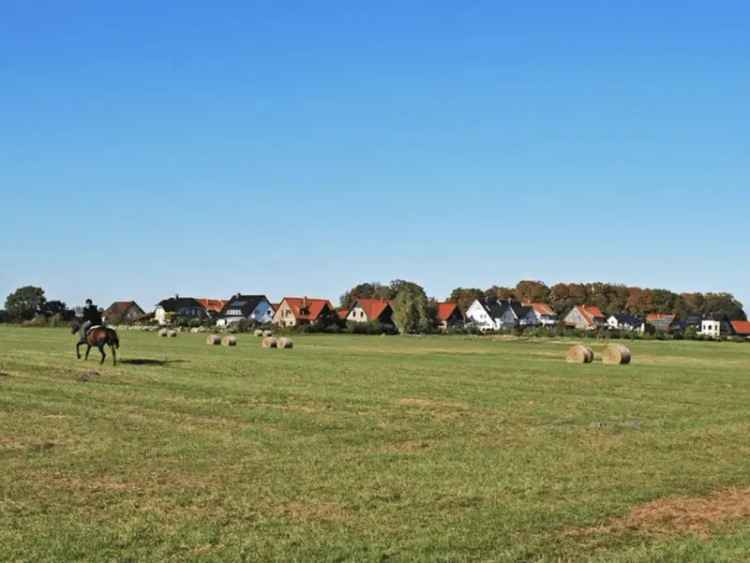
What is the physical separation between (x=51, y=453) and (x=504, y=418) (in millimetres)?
10881

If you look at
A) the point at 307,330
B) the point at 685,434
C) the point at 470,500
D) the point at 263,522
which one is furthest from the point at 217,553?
the point at 307,330

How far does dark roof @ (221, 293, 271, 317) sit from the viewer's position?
7485 inches

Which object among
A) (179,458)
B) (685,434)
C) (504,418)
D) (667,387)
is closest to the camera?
(179,458)

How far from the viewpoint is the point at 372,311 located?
17112cm

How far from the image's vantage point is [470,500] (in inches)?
499

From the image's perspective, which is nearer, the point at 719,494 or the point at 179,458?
the point at 719,494

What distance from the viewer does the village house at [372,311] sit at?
169 meters

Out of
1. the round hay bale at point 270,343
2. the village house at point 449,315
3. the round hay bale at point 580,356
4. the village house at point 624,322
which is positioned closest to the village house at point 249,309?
the village house at point 449,315

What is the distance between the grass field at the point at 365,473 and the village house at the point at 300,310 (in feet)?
451

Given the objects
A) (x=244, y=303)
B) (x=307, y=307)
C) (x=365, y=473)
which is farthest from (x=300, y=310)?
(x=365, y=473)

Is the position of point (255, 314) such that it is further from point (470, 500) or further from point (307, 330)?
point (470, 500)

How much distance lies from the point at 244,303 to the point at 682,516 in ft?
600

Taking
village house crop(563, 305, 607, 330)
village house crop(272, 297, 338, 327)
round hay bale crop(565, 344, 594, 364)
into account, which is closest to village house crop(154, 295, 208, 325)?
village house crop(272, 297, 338, 327)

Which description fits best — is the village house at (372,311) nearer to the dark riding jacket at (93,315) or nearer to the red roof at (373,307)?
the red roof at (373,307)
